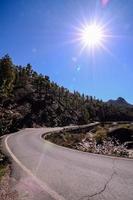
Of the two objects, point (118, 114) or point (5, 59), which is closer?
point (5, 59)

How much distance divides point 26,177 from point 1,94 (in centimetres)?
586

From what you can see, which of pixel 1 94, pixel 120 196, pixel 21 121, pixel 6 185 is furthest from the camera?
pixel 21 121

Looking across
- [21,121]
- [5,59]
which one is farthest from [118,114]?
[21,121]

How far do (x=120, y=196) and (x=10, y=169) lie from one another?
20.0ft

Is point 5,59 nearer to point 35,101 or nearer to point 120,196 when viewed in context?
point 35,101

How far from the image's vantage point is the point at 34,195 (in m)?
7.39

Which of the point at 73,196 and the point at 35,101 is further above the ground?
the point at 35,101

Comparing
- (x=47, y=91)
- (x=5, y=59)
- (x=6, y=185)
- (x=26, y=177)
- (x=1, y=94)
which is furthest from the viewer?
(x=47, y=91)

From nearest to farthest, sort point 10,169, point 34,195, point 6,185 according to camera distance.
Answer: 1. point 34,195
2. point 6,185
3. point 10,169

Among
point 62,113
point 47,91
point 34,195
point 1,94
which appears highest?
point 47,91

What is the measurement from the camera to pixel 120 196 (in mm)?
6656

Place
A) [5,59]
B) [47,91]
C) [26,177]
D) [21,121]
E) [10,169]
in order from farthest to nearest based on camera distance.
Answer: [47,91] < [5,59] < [21,121] < [10,169] < [26,177]

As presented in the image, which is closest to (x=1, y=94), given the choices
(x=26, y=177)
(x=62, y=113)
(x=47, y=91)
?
(x=26, y=177)

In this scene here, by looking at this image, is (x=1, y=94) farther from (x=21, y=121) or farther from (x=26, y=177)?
(x=21, y=121)
